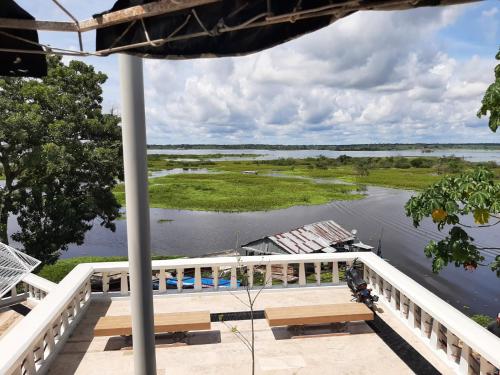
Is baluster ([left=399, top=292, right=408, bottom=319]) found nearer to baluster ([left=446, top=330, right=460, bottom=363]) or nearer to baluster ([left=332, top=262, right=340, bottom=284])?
baluster ([left=446, top=330, right=460, bottom=363])

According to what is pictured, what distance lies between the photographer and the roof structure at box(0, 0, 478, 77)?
1.46m

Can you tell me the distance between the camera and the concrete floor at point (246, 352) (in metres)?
4.11

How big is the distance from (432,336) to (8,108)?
537 inches

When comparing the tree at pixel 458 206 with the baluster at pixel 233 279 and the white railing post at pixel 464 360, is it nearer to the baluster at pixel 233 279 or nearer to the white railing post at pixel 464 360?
the white railing post at pixel 464 360

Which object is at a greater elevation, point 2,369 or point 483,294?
point 2,369

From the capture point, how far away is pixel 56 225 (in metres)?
13.9

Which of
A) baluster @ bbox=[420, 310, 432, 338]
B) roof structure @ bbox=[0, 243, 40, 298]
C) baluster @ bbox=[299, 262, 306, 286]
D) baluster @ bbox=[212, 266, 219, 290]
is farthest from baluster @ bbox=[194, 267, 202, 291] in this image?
baluster @ bbox=[420, 310, 432, 338]

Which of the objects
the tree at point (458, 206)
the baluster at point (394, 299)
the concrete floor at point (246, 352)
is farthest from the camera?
the baluster at point (394, 299)

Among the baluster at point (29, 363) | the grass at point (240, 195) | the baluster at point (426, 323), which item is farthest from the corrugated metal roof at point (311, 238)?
the grass at point (240, 195)

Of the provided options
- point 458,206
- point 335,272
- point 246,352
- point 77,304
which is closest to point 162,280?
point 77,304

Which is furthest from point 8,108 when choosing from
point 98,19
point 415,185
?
point 415,185

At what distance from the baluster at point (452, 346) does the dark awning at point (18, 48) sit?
4.55 metres

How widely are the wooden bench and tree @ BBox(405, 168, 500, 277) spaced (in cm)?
279

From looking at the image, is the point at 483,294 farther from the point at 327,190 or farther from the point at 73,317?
the point at 327,190
